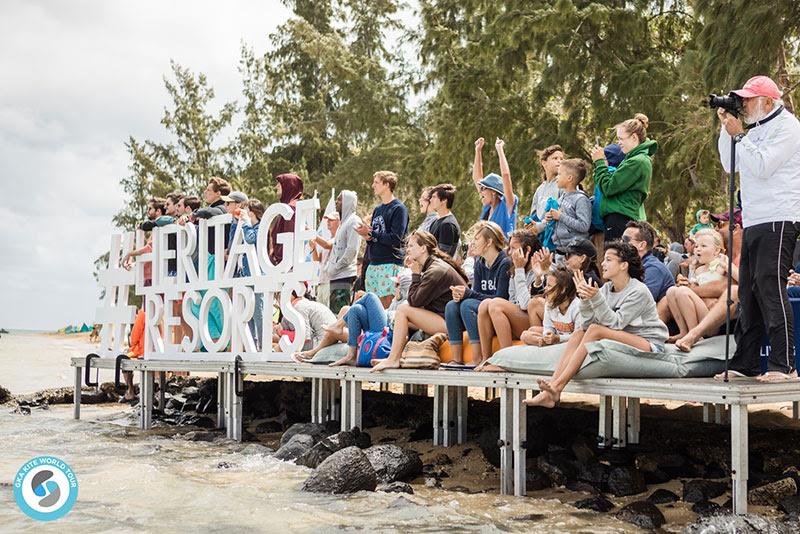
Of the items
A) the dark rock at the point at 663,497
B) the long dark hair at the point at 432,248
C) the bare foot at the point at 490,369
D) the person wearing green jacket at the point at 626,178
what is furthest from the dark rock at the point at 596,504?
the long dark hair at the point at 432,248

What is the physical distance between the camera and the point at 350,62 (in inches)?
1083

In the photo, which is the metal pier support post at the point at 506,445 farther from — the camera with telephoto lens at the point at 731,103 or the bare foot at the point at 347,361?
the camera with telephoto lens at the point at 731,103

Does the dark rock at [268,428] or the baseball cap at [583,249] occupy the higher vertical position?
the baseball cap at [583,249]

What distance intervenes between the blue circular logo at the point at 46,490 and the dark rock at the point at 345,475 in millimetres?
1748

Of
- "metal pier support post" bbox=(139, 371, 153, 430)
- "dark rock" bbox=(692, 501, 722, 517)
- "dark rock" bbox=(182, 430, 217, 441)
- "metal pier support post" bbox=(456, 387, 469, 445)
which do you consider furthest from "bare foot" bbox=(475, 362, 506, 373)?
"metal pier support post" bbox=(139, 371, 153, 430)

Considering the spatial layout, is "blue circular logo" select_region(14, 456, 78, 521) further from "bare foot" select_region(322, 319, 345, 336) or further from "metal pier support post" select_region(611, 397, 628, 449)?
"metal pier support post" select_region(611, 397, 628, 449)

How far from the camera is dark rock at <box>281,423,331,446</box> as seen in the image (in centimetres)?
950

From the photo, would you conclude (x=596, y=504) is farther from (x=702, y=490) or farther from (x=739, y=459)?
(x=739, y=459)

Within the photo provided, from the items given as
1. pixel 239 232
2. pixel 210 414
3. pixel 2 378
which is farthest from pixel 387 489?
pixel 2 378

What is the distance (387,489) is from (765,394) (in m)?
2.90

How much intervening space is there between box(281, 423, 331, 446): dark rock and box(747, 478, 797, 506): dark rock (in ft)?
14.9

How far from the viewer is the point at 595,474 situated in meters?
7.02

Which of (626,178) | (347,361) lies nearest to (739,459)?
(626,178)

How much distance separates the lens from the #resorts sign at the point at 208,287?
31.5ft
